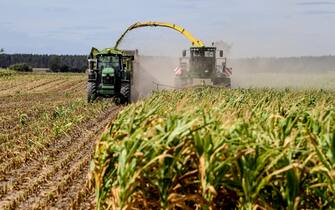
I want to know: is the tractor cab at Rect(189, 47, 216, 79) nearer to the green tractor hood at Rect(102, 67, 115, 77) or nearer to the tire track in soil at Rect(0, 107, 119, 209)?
the green tractor hood at Rect(102, 67, 115, 77)

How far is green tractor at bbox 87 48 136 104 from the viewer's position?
2383cm

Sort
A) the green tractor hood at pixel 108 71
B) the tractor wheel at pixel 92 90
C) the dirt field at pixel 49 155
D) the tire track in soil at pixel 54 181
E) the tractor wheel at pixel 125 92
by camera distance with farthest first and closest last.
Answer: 1. the tractor wheel at pixel 92 90
2. the tractor wheel at pixel 125 92
3. the green tractor hood at pixel 108 71
4. the dirt field at pixel 49 155
5. the tire track in soil at pixel 54 181

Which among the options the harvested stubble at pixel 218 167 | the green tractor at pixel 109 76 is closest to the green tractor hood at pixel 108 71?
the green tractor at pixel 109 76

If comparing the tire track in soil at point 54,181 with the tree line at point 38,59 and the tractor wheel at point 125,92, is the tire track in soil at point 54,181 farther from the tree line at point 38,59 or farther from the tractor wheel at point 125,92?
the tree line at point 38,59

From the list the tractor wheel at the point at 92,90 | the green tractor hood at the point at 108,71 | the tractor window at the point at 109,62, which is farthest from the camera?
the tractor wheel at the point at 92,90

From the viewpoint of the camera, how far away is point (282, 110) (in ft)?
25.3

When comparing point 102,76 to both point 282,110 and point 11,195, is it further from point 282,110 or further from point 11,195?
point 282,110

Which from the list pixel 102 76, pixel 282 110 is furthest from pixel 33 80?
pixel 282 110

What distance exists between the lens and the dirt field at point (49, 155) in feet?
31.0

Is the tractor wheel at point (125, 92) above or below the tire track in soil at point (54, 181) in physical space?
above

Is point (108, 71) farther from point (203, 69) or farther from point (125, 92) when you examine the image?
point (203, 69)

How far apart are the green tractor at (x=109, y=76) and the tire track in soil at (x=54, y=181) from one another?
9.08 metres

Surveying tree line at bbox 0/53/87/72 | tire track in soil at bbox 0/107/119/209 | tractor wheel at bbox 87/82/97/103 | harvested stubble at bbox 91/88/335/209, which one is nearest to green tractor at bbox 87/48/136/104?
tractor wheel at bbox 87/82/97/103

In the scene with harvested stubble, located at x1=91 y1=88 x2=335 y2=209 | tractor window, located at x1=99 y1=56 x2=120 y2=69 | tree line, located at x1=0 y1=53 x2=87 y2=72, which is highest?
tractor window, located at x1=99 y1=56 x2=120 y2=69
